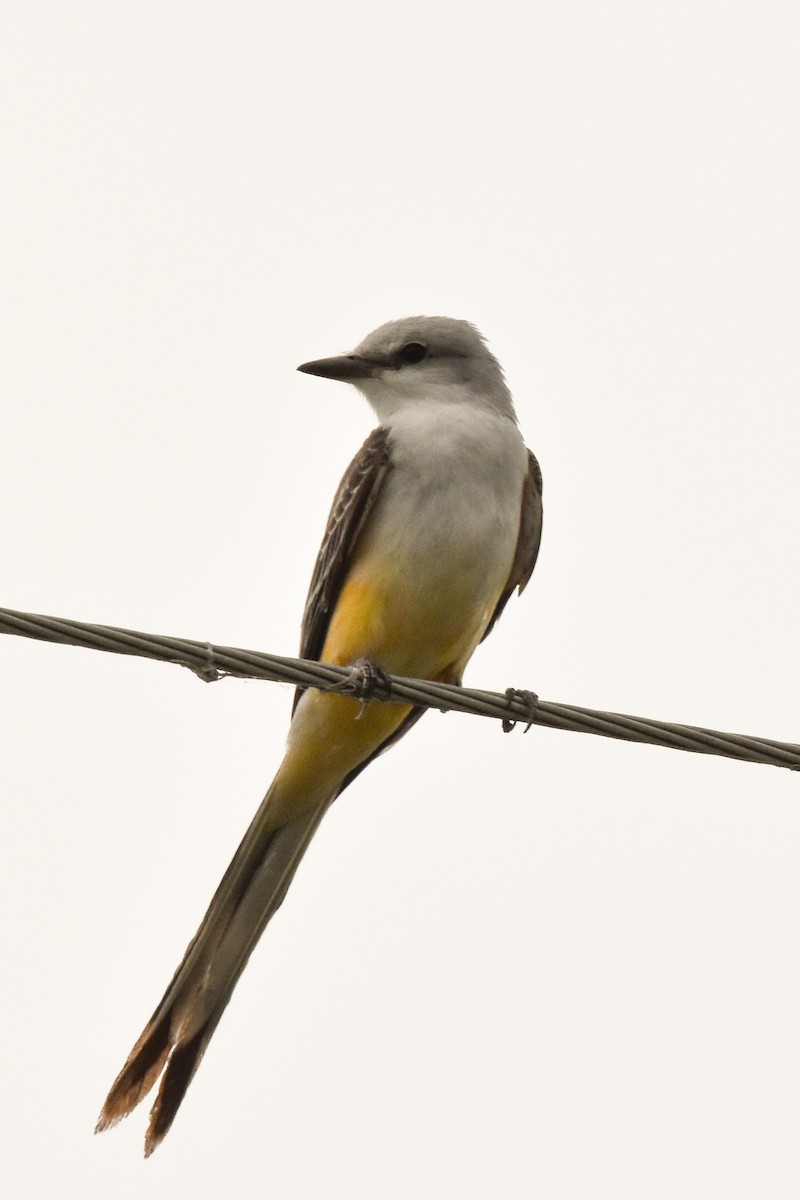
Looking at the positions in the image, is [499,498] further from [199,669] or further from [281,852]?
[199,669]

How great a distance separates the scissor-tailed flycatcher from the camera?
23.6ft

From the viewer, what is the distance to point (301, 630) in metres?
7.70

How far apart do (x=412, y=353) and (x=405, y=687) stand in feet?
10.5

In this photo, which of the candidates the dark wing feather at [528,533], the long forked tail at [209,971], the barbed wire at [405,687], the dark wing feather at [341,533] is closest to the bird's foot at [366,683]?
the barbed wire at [405,687]

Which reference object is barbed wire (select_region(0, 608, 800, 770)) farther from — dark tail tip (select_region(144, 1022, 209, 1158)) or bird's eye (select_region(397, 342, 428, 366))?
bird's eye (select_region(397, 342, 428, 366))

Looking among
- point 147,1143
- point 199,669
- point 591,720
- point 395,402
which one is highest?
point 395,402

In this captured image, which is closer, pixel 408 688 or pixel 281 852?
pixel 408 688

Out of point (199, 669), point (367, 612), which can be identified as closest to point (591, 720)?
point (199, 669)

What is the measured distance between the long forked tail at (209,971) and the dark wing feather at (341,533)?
79cm

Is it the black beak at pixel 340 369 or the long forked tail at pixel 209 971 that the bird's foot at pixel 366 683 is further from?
the black beak at pixel 340 369

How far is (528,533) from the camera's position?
7.95m

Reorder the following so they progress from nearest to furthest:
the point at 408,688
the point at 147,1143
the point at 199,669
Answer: the point at 199,669 → the point at 408,688 → the point at 147,1143

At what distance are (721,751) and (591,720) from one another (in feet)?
1.34

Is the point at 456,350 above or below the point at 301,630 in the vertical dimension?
above
